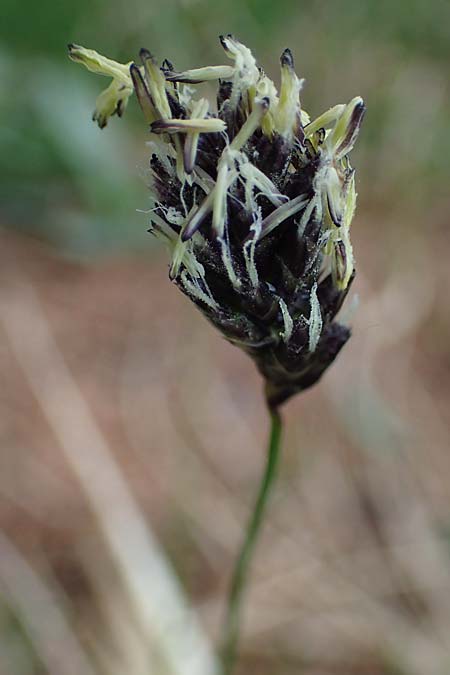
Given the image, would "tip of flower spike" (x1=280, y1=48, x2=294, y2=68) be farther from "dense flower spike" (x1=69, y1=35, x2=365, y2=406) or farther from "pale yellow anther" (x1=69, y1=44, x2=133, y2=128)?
"pale yellow anther" (x1=69, y1=44, x2=133, y2=128)

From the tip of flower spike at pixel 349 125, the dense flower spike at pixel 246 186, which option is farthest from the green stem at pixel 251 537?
the tip of flower spike at pixel 349 125

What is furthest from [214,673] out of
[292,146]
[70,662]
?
[292,146]

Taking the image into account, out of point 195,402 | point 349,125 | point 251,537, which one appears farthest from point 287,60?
point 195,402

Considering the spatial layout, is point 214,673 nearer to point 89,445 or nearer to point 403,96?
point 89,445

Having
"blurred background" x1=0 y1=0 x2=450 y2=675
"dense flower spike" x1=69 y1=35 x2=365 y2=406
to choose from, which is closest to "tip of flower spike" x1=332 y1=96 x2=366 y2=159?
"dense flower spike" x1=69 y1=35 x2=365 y2=406

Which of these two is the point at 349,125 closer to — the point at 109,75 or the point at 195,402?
the point at 109,75

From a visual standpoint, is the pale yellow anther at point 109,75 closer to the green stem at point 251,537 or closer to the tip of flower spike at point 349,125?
the tip of flower spike at point 349,125
